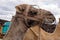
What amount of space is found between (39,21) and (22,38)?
0.50ft

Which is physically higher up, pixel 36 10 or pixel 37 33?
pixel 36 10

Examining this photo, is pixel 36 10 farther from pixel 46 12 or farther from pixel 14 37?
pixel 14 37

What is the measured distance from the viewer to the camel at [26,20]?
Result: 1.23 metres

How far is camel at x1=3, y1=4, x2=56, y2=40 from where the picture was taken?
1228mm

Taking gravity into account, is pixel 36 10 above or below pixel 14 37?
above

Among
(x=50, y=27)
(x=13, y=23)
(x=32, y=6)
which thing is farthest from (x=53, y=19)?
(x=13, y=23)

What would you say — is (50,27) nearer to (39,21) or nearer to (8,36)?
(39,21)

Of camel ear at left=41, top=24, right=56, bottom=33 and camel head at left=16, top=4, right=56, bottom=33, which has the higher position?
camel head at left=16, top=4, right=56, bottom=33

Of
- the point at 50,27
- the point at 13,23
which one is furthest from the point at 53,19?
the point at 13,23

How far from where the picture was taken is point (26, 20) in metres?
1.23

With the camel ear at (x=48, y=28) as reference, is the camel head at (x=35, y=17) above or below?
above

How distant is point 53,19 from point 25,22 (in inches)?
7.8

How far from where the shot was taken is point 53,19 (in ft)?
4.25

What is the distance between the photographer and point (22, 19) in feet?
4.10
